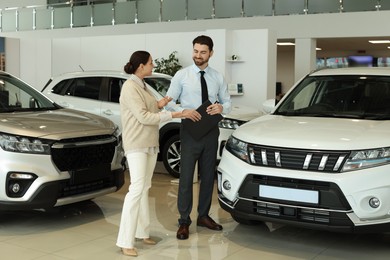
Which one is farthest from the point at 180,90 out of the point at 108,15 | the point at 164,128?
the point at 108,15

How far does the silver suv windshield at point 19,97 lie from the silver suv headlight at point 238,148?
2.16 meters

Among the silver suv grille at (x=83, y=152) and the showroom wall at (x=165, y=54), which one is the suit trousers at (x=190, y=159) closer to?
the silver suv grille at (x=83, y=152)

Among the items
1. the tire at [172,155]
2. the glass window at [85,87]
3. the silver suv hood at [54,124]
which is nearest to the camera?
the silver suv hood at [54,124]

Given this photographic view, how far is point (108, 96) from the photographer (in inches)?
287

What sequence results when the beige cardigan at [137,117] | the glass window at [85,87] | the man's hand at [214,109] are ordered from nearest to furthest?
the beige cardigan at [137,117] < the man's hand at [214,109] < the glass window at [85,87]

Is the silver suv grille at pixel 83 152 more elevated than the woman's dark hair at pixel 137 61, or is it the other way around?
the woman's dark hair at pixel 137 61

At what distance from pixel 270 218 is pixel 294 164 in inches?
17.2

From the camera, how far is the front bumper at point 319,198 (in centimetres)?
351

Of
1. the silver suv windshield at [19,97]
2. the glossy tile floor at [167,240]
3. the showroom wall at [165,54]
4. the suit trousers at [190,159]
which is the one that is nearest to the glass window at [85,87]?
the silver suv windshield at [19,97]

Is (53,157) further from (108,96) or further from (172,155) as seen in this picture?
(108,96)

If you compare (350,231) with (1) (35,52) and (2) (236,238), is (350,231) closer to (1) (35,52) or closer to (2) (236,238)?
(2) (236,238)

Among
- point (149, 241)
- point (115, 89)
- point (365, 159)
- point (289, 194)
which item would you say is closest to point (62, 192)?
point (149, 241)

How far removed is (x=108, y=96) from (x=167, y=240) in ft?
11.2

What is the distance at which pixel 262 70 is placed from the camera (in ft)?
31.2
